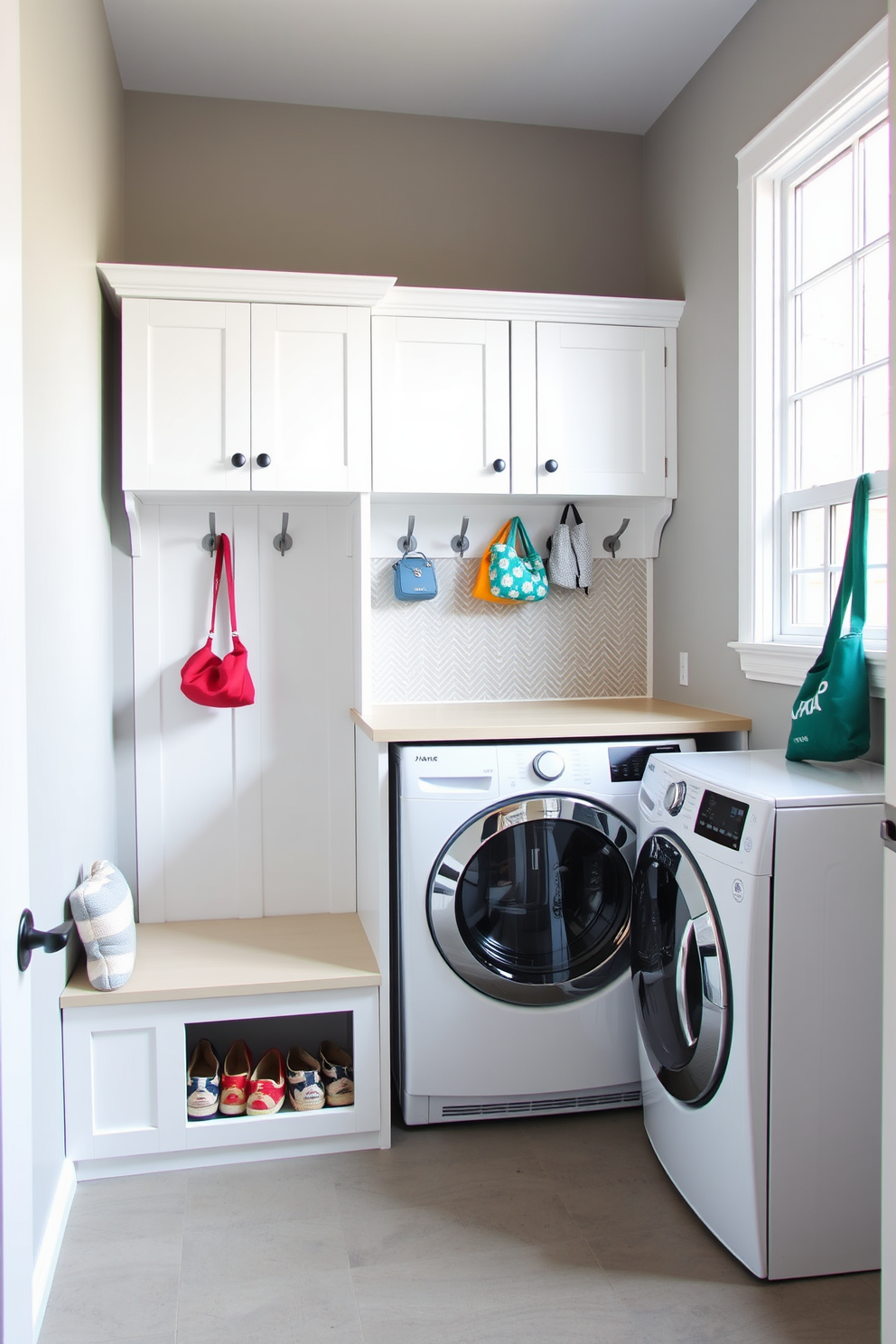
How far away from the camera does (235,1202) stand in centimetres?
203

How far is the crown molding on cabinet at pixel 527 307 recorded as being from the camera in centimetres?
254

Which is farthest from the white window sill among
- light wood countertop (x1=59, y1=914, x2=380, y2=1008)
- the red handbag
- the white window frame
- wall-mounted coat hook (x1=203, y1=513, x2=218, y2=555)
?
wall-mounted coat hook (x1=203, y1=513, x2=218, y2=555)

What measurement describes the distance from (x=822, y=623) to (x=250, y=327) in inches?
63.9

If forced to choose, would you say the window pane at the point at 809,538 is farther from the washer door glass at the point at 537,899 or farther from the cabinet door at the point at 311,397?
the cabinet door at the point at 311,397

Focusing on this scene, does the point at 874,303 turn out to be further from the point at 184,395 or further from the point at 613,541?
the point at 184,395

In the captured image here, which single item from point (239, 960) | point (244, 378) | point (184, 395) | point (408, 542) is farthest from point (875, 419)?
point (239, 960)

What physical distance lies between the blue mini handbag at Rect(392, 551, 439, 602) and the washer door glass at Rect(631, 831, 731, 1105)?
103cm

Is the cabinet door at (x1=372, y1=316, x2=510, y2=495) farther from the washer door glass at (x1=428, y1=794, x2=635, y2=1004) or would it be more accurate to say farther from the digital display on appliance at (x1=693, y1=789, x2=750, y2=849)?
the digital display on appliance at (x1=693, y1=789, x2=750, y2=849)

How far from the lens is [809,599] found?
2297 millimetres

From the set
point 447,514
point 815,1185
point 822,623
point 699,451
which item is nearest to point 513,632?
point 447,514

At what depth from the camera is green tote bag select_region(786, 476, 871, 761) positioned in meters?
1.90

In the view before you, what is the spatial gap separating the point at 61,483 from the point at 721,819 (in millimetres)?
1490

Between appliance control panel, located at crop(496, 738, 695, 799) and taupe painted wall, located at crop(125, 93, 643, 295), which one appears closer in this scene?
appliance control panel, located at crop(496, 738, 695, 799)

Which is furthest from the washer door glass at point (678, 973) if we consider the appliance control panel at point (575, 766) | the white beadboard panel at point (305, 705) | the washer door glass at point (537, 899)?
the white beadboard panel at point (305, 705)
